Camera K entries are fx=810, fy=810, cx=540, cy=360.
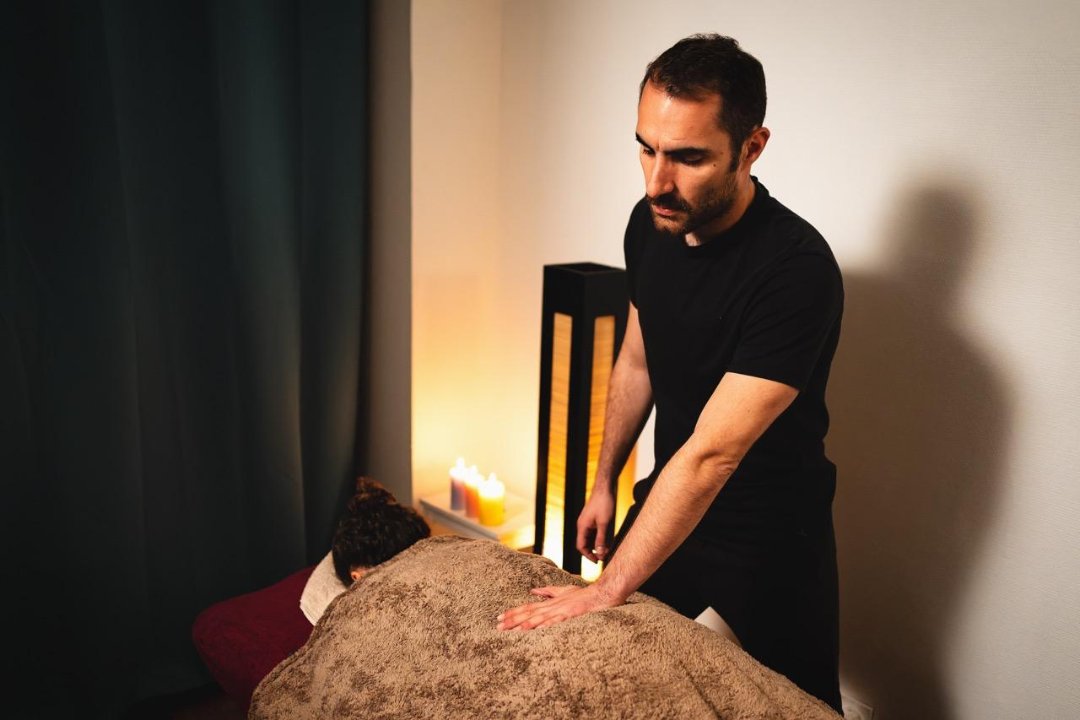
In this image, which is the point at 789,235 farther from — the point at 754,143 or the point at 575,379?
the point at 575,379

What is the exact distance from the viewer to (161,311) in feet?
6.24

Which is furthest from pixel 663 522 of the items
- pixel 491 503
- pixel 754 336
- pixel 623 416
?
pixel 491 503

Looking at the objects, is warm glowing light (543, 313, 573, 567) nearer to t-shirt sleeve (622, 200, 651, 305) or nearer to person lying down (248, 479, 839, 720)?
t-shirt sleeve (622, 200, 651, 305)

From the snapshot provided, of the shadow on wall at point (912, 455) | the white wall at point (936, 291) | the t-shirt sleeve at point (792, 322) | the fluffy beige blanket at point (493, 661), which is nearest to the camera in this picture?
the fluffy beige blanket at point (493, 661)

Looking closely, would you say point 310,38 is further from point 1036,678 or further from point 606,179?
point 1036,678

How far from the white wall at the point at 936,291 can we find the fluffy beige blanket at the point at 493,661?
0.59m

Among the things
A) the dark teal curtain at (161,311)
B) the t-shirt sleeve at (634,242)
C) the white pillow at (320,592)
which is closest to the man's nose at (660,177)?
the t-shirt sleeve at (634,242)

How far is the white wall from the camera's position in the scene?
133 centimetres

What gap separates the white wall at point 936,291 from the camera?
133cm

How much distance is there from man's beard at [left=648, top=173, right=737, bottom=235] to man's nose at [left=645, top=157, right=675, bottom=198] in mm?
11

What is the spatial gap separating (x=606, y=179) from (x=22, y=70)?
1266mm

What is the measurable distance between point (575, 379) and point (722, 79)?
2.34 ft

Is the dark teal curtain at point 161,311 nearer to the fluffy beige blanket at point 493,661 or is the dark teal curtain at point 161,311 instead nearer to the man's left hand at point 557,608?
the fluffy beige blanket at point 493,661

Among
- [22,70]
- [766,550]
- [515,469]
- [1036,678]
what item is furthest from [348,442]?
[1036,678]
